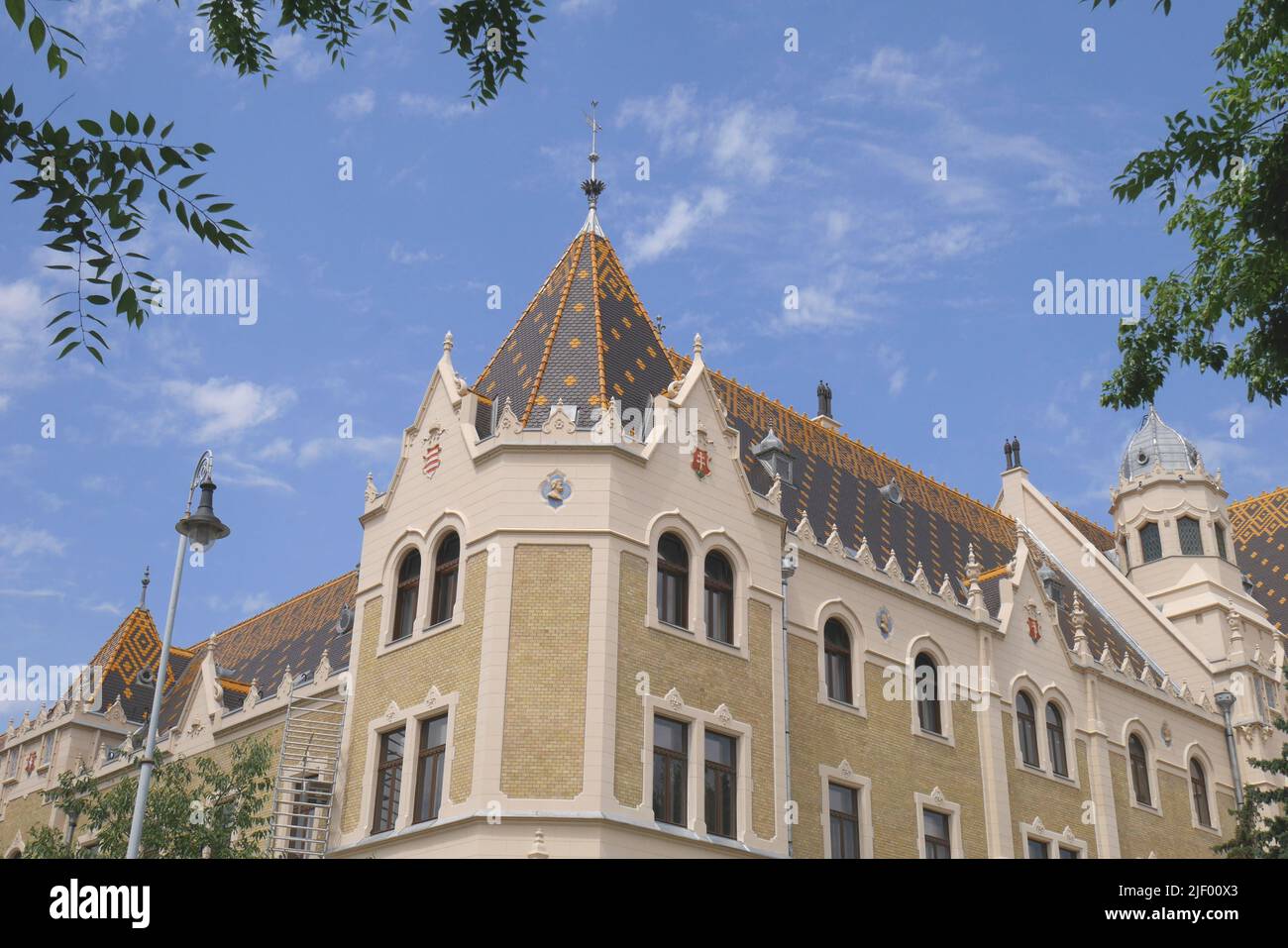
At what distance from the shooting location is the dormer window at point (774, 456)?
35.8m

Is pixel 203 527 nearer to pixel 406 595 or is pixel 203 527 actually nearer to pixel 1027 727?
pixel 406 595

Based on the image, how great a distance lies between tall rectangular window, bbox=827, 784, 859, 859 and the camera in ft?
100.0

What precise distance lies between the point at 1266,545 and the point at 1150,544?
23.0ft

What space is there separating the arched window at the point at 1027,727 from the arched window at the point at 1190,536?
618 inches

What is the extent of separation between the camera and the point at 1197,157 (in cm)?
1572

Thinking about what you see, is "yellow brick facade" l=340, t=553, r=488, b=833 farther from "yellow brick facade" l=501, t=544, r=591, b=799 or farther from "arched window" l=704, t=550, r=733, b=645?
"arched window" l=704, t=550, r=733, b=645

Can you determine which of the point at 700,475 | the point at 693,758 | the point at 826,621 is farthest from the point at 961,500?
the point at 693,758

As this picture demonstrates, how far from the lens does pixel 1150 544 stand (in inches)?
2003

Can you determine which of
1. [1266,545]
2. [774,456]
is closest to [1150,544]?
[1266,545]

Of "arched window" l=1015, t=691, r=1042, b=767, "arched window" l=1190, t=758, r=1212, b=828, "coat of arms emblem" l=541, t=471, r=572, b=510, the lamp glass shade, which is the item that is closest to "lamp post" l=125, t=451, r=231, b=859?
the lamp glass shade

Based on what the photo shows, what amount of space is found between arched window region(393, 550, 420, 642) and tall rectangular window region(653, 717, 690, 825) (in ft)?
19.1
